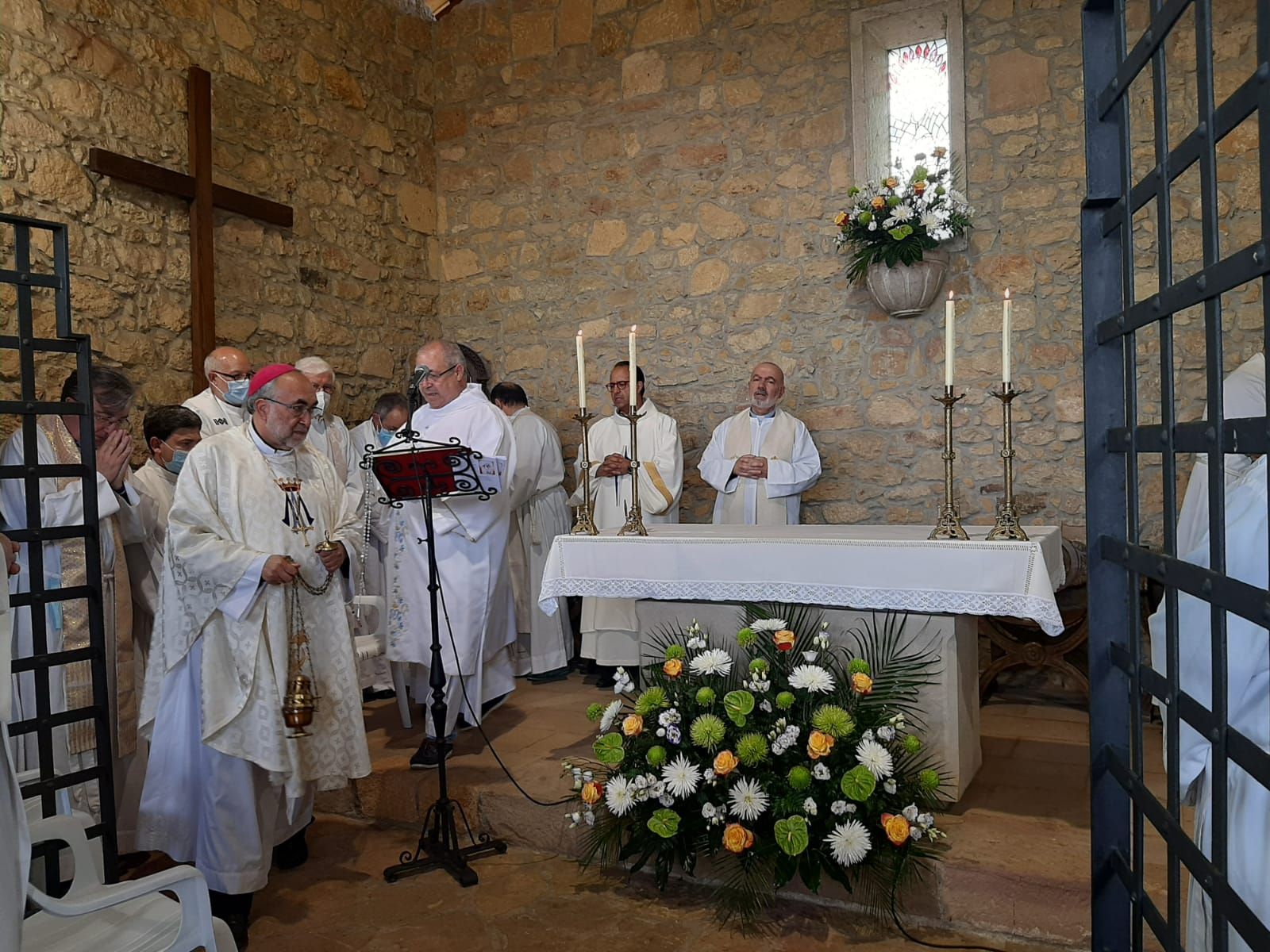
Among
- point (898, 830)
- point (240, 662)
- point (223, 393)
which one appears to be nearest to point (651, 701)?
point (898, 830)

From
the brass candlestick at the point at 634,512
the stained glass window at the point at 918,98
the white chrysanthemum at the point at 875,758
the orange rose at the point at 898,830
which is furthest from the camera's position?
the stained glass window at the point at 918,98

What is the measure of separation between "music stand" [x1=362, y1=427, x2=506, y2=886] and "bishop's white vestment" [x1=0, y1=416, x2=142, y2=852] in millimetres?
940

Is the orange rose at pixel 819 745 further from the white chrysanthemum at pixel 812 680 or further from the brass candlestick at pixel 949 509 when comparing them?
Answer: the brass candlestick at pixel 949 509

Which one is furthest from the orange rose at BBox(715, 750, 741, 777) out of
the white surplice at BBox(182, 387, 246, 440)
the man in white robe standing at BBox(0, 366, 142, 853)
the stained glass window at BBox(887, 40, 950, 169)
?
the stained glass window at BBox(887, 40, 950, 169)

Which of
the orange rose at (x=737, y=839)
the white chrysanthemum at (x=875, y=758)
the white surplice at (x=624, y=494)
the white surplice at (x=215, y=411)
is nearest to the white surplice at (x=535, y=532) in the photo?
the white surplice at (x=624, y=494)

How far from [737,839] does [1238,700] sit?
73.7 inches

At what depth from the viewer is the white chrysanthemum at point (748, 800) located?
320cm

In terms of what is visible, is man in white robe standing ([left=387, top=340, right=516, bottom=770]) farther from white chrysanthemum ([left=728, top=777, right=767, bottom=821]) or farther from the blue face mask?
white chrysanthemum ([left=728, top=777, right=767, bottom=821])

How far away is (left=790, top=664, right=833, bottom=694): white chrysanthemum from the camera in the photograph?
3.29 m

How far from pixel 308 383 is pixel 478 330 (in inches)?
178

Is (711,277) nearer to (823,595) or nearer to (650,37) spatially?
(650,37)

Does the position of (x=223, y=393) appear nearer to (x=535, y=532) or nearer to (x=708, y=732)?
(x=535, y=532)

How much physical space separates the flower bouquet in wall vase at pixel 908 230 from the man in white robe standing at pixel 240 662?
3893mm

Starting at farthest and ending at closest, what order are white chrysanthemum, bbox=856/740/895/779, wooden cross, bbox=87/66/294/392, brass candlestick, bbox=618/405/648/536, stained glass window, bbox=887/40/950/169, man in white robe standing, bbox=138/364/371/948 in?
stained glass window, bbox=887/40/950/169
wooden cross, bbox=87/66/294/392
brass candlestick, bbox=618/405/648/536
man in white robe standing, bbox=138/364/371/948
white chrysanthemum, bbox=856/740/895/779
